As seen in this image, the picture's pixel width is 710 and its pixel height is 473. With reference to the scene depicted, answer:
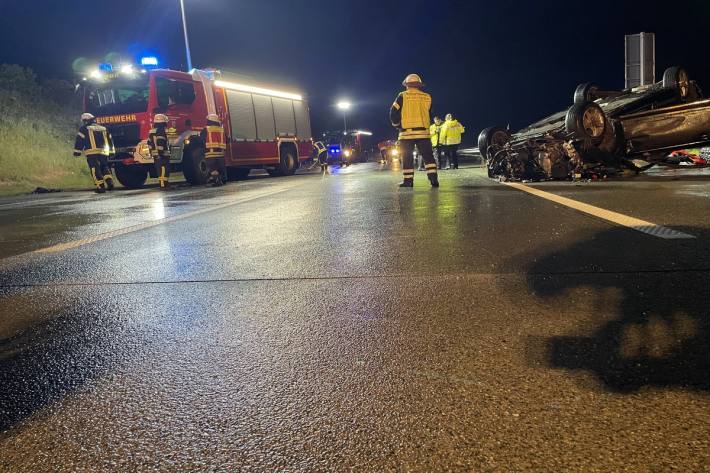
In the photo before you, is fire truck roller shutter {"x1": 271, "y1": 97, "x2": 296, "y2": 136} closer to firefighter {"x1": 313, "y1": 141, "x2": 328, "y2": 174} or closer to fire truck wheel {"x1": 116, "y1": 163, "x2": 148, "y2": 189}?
firefighter {"x1": 313, "y1": 141, "x2": 328, "y2": 174}

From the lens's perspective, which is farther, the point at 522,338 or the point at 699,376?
the point at 522,338

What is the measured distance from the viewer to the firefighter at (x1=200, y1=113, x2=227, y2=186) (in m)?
12.8

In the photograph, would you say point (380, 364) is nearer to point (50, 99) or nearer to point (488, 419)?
point (488, 419)

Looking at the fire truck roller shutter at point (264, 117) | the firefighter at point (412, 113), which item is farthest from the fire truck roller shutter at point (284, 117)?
the firefighter at point (412, 113)

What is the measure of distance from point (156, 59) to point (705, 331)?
45.8 ft

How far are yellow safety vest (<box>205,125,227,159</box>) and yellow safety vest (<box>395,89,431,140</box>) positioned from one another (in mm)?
6326

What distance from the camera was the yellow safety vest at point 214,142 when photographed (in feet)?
42.0

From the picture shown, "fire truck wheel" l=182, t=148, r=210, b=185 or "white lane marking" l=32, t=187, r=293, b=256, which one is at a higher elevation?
"fire truck wheel" l=182, t=148, r=210, b=185

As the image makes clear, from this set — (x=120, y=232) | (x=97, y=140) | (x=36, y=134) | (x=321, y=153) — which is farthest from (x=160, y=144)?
(x=36, y=134)

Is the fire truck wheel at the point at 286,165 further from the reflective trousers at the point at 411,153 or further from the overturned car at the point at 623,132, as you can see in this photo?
the overturned car at the point at 623,132

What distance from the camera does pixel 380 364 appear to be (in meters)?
1.73

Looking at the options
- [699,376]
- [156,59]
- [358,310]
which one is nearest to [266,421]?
[358,310]

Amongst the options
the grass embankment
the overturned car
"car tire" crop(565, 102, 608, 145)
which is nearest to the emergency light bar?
the grass embankment

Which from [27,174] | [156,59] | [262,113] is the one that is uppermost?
[156,59]
